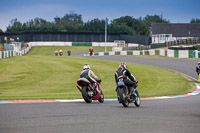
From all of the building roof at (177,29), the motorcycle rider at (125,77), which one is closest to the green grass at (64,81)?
the motorcycle rider at (125,77)

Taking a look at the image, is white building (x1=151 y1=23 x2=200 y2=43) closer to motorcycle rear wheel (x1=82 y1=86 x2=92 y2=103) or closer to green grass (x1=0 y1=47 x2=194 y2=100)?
green grass (x1=0 y1=47 x2=194 y2=100)

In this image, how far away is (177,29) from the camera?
393ft

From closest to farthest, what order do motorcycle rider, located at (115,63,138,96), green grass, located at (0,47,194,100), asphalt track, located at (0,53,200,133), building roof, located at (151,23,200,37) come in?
asphalt track, located at (0,53,200,133) → motorcycle rider, located at (115,63,138,96) → green grass, located at (0,47,194,100) → building roof, located at (151,23,200,37)

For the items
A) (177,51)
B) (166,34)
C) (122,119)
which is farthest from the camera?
(166,34)

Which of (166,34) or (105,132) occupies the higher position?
(166,34)

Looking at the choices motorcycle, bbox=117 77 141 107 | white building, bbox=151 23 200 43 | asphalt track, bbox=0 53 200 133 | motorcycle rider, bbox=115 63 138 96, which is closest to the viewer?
asphalt track, bbox=0 53 200 133

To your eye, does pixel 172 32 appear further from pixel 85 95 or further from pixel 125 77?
pixel 125 77

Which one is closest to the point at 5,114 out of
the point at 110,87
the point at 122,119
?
the point at 122,119

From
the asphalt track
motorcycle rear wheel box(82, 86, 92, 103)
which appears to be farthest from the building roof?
the asphalt track

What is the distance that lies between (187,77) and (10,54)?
31.4m

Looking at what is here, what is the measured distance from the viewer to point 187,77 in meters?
28.7

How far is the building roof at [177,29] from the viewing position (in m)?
119

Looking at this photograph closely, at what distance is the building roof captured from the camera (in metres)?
119

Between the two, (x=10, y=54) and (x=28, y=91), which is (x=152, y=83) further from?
(x=10, y=54)
